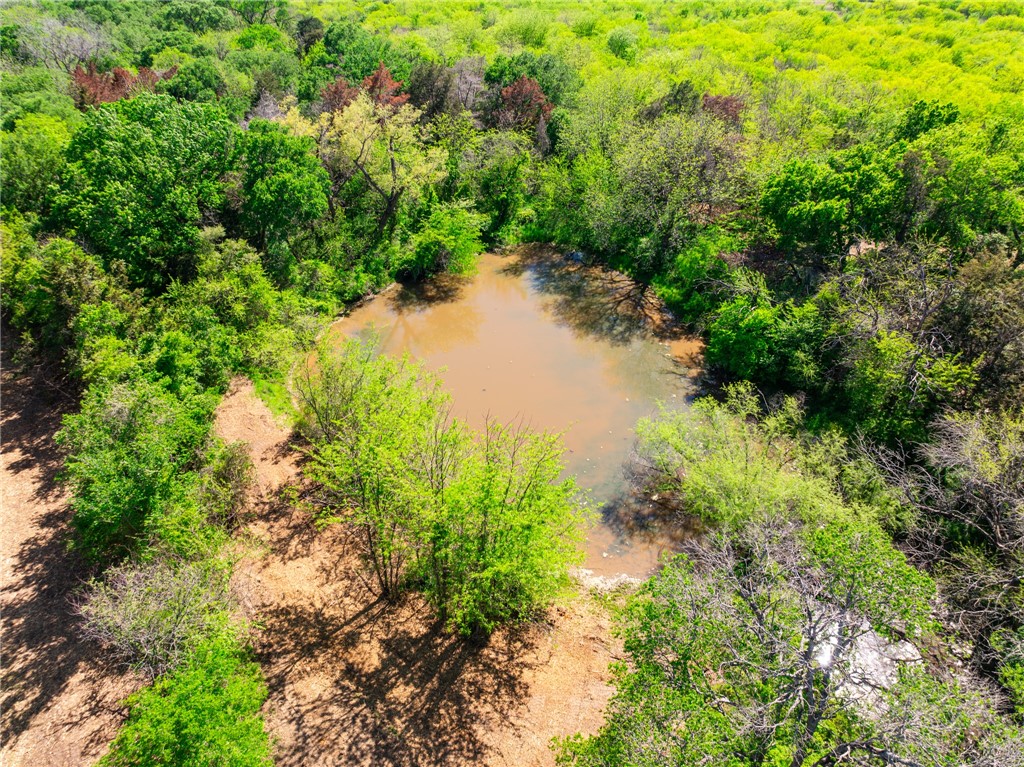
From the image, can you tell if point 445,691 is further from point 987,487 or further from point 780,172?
point 780,172

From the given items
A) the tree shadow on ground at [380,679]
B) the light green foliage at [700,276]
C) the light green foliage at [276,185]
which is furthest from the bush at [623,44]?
the tree shadow on ground at [380,679]

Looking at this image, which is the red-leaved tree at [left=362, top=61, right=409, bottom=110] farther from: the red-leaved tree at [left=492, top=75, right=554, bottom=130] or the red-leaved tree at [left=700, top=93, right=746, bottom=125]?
the red-leaved tree at [left=700, top=93, right=746, bottom=125]

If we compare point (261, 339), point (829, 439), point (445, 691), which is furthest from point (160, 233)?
point (829, 439)

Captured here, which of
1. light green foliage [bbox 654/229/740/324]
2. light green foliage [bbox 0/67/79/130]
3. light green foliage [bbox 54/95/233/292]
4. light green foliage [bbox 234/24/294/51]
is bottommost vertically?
light green foliage [bbox 654/229/740/324]

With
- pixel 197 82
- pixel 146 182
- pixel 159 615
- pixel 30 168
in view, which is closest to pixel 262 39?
pixel 197 82

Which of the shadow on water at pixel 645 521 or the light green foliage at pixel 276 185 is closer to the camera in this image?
the shadow on water at pixel 645 521

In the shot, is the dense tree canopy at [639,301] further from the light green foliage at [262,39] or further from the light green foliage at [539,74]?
the light green foliage at [262,39]

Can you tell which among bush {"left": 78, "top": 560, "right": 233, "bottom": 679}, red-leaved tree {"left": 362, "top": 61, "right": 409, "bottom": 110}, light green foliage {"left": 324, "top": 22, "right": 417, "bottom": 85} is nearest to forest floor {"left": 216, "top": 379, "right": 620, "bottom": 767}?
bush {"left": 78, "top": 560, "right": 233, "bottom": 679}
